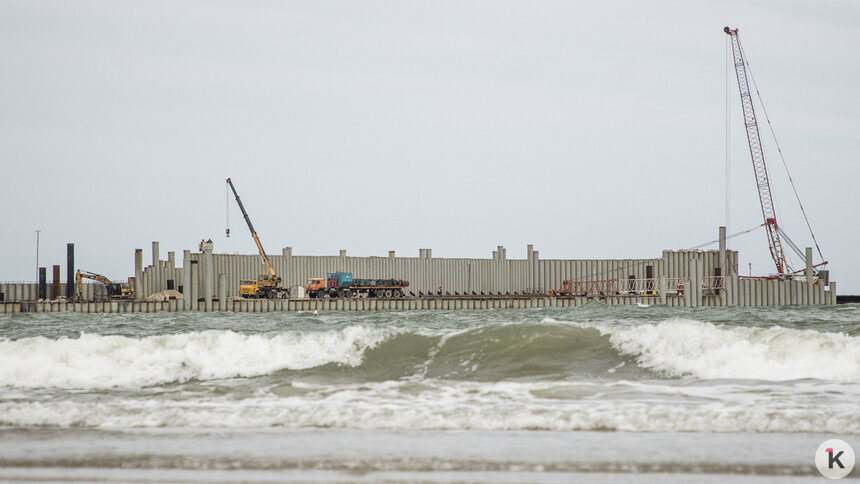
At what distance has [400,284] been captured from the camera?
230 feet

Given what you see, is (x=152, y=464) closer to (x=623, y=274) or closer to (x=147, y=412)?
(x=147, y=412)

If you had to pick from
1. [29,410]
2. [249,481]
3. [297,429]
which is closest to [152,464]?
[249,481]

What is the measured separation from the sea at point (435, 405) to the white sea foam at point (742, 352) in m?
0.05

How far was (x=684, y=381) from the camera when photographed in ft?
49.2

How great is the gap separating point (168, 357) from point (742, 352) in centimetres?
1272

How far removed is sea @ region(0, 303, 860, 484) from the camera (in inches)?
331

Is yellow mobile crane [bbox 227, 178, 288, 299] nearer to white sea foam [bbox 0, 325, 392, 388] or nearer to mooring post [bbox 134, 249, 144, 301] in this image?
mooring post [bbox 134, 249, 144, 301]

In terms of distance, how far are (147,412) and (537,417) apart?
586 centimetres

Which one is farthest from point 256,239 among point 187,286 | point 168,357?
point 168,357

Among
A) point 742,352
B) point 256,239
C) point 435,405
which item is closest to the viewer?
point 435,405

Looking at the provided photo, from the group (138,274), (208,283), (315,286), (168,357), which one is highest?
(138,274)

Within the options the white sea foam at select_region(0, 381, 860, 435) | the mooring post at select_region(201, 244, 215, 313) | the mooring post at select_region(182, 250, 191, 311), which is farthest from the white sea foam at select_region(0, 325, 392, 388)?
the mooring post at select_region(182, 250, 191, 311)

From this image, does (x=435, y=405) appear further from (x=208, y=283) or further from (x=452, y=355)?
(x=208, y=283)

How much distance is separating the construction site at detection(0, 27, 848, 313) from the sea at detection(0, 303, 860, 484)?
41.5 meters
